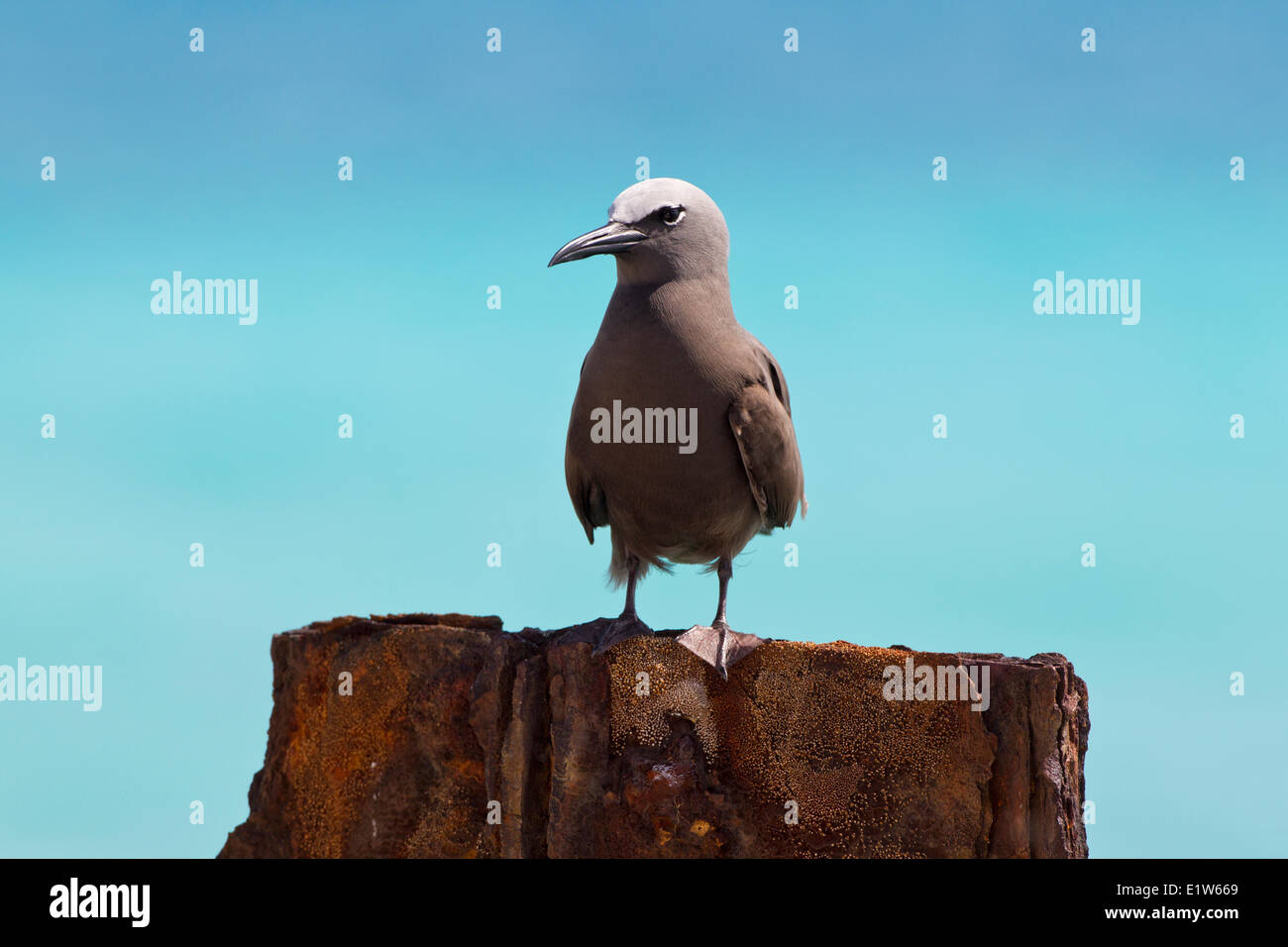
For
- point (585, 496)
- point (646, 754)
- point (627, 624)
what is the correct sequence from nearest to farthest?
point (646, 754)
point (627, 624)
point (585, 496)

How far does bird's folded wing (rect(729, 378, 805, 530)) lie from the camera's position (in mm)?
7168

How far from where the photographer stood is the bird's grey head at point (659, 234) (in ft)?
23.0

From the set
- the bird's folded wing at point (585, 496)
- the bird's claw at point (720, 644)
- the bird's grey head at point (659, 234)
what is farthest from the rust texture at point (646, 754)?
the bird's grey head at point (659, 234)

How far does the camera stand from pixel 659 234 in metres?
7.11

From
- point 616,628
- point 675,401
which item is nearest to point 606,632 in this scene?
point 616,628

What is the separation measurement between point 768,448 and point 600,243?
5.83ft

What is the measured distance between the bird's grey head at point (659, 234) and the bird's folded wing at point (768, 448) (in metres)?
0.96

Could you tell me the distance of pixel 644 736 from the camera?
6656 millimetres

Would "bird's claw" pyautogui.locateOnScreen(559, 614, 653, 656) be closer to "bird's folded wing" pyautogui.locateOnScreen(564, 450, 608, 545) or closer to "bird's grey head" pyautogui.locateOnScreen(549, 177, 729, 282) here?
"bird's folded wing" pyautogui.locateOnScreen(564, 450, 608, 545)

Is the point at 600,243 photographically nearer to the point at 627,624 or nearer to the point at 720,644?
the point at 627,624

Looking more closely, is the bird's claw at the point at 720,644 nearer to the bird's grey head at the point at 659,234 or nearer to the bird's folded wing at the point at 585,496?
the bird's folded wing at the point at 585,496

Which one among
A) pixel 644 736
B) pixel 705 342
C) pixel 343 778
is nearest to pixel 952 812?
pixel 644 736

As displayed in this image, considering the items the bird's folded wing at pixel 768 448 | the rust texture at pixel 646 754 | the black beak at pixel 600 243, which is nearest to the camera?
the rust texture at pixel 646 754
